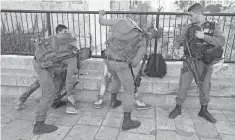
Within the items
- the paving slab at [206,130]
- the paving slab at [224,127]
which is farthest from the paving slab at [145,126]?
the paving slab at [224,127]

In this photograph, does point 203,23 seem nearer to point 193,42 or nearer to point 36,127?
point 193,42

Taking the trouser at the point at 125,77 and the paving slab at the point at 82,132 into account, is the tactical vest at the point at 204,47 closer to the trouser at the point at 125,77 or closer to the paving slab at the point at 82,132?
the trouser at the point at 125,77

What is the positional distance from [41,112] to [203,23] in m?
2.97

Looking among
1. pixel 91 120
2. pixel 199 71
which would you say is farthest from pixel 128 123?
pixel 199 71

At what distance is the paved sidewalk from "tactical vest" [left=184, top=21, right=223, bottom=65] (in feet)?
3.64

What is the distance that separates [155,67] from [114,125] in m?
1.49

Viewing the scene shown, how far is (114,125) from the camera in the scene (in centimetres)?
350

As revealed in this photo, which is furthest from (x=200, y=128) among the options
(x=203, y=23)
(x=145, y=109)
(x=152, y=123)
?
(x=203, y=23)

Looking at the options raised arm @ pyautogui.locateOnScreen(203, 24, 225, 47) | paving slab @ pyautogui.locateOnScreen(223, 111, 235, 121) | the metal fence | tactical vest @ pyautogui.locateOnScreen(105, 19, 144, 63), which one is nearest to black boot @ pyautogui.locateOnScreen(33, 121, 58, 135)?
tactical vest @ pyautogui.locateOnScreen(105, 19, 144, 63)

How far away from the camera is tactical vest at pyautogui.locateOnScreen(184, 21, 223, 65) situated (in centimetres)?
330

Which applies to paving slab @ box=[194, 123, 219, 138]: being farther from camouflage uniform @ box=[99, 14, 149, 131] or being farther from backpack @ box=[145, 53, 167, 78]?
backpack @ box=[145, 53, 167, 78]

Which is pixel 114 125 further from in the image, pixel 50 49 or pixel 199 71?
pixel 199 71

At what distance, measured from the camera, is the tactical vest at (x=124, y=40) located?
9.80 ft

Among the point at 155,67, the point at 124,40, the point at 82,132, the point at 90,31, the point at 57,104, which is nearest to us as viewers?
the point at 124,40
